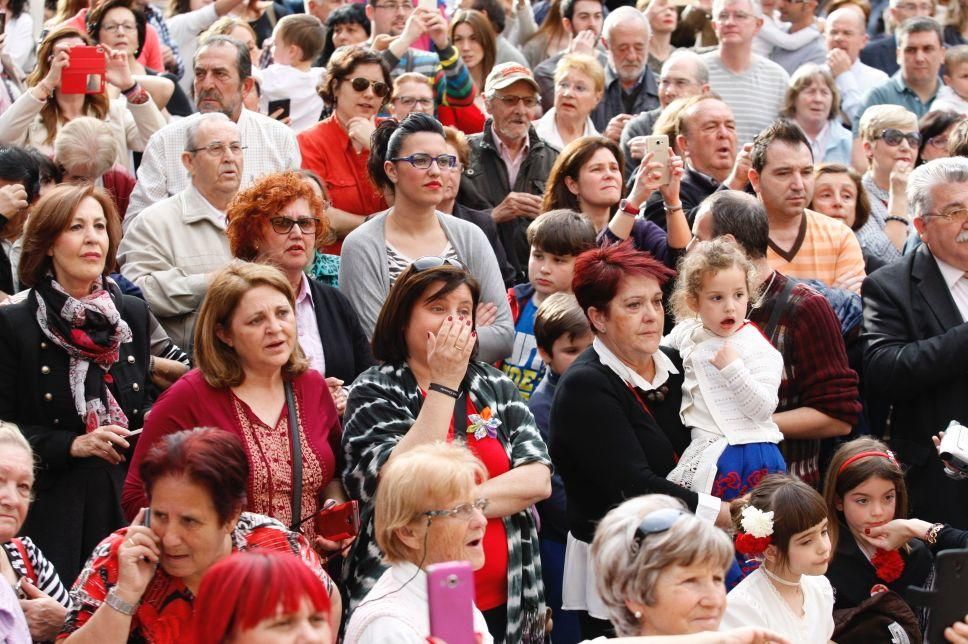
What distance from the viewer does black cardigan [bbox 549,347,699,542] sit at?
450 centimetres

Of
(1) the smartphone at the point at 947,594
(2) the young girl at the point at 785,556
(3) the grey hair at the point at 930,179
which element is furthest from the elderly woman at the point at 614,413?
(3) the grey hair at the point at 930,179

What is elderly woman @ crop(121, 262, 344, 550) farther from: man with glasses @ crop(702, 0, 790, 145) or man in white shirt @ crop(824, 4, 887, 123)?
man in white shirt @ crop(824, 4, 887, 123)

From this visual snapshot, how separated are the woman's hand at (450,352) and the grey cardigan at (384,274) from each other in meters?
1.10

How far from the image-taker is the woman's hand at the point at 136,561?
357 centimetres

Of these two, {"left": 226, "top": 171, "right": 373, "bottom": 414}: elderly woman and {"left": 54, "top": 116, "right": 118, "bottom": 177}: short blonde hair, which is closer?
{"left": 226, "top": 171, "right": 373, "bottom": 414}: elderly woman

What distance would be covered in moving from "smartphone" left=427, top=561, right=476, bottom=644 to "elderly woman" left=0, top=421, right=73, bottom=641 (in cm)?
155

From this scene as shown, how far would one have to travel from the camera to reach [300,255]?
5.19 meters

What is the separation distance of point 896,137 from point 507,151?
2.02 m

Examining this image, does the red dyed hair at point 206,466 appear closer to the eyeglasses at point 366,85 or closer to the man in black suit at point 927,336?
the man in black suit at point 927,336

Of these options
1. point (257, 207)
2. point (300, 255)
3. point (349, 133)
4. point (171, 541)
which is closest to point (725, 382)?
point (300, 255)

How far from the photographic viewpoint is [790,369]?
5.12 m

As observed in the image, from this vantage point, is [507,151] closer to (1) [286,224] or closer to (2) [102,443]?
(1) [286,224]

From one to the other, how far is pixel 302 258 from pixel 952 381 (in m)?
2.48

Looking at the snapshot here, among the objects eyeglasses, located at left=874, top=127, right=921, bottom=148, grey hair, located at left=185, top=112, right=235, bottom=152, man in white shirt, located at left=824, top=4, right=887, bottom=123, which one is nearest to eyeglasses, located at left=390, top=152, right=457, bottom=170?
grey hair, located at left=185, top=112, right=235, bottom=152
